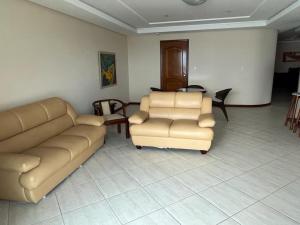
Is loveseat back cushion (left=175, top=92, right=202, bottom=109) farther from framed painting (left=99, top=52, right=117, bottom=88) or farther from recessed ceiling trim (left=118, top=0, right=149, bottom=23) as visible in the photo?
framed painting (left=99, top=52, right=117, bottom=88)

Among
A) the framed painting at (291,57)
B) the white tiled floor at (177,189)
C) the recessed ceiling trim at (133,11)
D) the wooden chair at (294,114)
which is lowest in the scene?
the white tiled floor at (177,189)

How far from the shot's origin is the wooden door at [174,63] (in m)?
7.05

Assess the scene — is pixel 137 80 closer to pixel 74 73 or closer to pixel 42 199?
pixel 74 73

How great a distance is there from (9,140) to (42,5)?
226cm

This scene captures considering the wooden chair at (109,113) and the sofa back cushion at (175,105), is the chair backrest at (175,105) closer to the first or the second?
the sofa back cushion at (175,105)

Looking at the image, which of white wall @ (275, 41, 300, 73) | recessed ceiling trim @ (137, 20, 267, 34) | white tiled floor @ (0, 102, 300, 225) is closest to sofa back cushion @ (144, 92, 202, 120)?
white tiled floor @ (0, 102, 300, 225)

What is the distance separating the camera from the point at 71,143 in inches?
112

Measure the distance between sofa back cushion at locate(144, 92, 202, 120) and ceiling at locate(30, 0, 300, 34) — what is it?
65.5 inches

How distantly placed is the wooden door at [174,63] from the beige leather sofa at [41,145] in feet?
13.6

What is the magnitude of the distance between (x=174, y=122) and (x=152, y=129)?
1.47 ft

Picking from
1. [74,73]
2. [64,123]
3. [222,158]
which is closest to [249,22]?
[222,158]

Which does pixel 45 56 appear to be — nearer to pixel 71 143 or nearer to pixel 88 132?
pixel 88 132

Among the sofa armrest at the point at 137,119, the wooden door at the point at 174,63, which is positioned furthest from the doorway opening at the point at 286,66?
the sofa armrest at the point at 137,119

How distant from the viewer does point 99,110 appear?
448 cm
